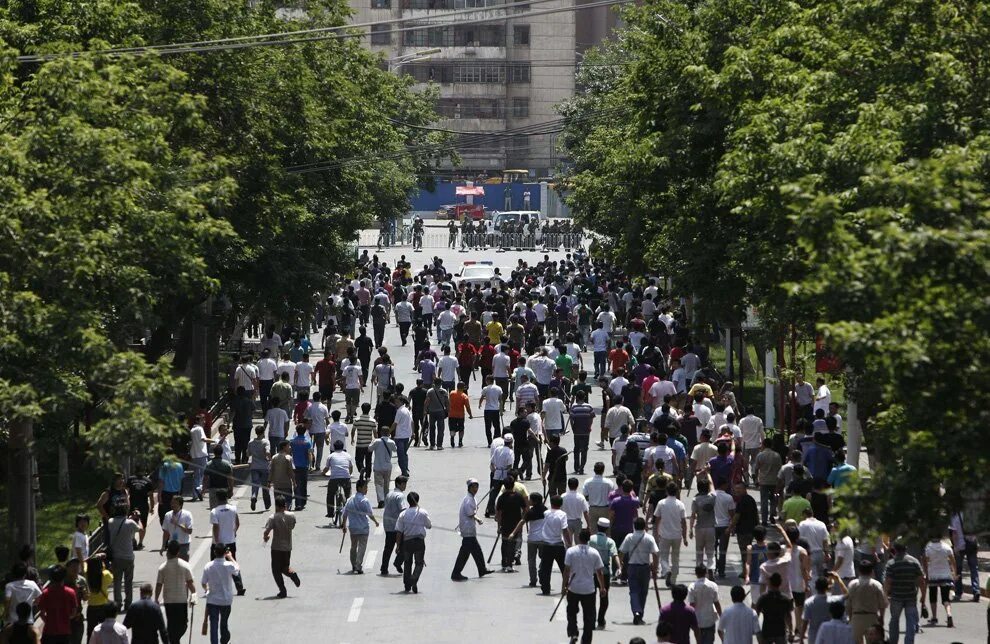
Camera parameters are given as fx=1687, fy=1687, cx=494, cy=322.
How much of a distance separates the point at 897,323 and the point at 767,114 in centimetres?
865

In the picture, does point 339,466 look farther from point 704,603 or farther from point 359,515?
point 704,603

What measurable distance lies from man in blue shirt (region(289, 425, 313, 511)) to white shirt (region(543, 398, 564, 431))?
13.8 feet

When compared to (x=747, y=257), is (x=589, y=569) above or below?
below

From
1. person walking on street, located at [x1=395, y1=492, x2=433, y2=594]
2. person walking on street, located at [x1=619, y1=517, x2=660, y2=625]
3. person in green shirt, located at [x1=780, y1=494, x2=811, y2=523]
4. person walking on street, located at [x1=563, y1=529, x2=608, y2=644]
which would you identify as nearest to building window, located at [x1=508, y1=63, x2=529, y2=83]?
person walking on street, located at [x1=395, y1=492, x2=433, y2=594]

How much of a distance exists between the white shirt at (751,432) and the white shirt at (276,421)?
737 centimetres

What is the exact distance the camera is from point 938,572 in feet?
61.1

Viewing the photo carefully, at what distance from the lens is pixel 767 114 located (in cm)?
1991

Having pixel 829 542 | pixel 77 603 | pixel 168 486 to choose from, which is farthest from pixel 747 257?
pixel 77 603

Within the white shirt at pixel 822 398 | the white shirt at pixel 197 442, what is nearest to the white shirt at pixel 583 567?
the white shirt at pixel 197 442

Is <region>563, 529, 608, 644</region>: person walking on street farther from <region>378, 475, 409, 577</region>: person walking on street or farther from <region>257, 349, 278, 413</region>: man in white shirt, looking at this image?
<region>257, 349, 278, 413</region>: man in white shirt

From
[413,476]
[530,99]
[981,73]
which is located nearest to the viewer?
[981,73]

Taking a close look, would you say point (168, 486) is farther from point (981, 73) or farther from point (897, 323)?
point (897, 323)

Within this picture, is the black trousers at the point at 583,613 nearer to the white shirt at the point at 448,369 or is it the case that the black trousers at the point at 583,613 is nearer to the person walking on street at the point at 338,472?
the person walking on street at the point at 338,472

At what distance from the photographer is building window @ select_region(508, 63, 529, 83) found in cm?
11906
